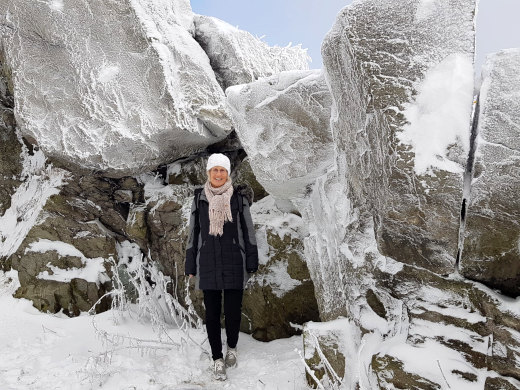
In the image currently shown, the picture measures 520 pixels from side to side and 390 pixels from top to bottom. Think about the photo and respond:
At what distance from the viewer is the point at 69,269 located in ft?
15.8

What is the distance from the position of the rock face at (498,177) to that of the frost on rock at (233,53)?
3.71 metres

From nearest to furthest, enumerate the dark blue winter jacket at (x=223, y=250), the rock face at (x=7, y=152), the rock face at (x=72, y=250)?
the dark blue winter jacket at (x=223, y=250) < the rock face at (x=72, y=250) < the rock face at (x=7, y=152)

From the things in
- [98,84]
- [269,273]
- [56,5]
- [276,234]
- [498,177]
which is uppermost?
[56,5]

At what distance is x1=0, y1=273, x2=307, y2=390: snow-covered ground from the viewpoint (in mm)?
2998

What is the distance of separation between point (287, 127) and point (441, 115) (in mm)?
1751

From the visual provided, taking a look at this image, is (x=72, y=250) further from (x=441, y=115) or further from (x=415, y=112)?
(x=441, y=115)

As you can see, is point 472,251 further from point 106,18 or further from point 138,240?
point 106,18

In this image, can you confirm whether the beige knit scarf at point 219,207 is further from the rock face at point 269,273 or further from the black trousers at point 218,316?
the rock face at point 269,273

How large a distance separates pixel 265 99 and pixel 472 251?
2.26 m

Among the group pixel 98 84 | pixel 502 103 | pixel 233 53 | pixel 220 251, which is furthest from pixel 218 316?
pixel 233 53

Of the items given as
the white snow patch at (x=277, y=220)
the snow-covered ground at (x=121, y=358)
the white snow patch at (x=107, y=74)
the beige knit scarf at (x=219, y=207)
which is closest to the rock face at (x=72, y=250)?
the snow-covered ground at (x=121, y=358)

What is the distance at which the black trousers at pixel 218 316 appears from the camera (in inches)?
126

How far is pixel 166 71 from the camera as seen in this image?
4.49 m

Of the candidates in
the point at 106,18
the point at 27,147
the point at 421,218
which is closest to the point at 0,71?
the point at 27,147
